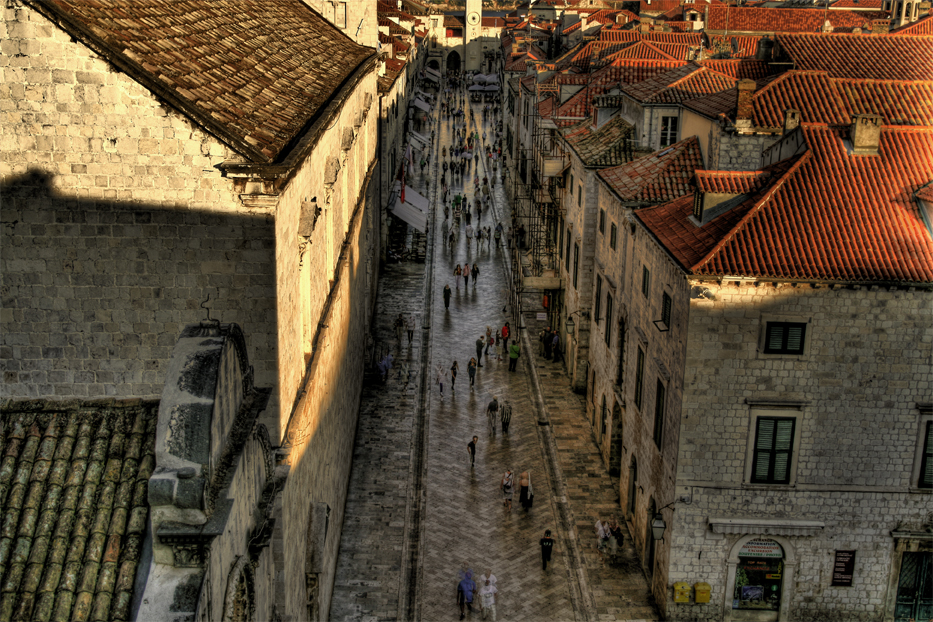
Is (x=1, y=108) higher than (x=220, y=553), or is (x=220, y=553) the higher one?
(x=1, y=108)

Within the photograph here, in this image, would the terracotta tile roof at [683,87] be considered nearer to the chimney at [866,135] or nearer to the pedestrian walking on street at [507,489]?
the chimney at [866,135]

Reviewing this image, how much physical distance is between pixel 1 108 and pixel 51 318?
316 cm

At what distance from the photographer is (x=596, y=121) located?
137 ft

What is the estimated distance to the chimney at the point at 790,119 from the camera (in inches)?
1083

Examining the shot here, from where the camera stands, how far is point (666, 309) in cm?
2523

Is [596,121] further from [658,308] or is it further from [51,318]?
[51,318]

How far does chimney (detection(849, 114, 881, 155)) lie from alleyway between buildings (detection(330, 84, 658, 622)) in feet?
39.3

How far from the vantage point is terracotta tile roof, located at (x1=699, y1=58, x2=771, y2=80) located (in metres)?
38.0

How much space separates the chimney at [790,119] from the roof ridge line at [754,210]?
8.23ft

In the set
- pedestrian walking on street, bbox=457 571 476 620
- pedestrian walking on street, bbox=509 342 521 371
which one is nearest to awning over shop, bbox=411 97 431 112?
pedestrian walking on street, bbox=509 342 521 371

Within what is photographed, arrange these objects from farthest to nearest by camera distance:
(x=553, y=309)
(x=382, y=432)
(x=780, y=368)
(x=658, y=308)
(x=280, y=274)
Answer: (x=553, y=309) → (x=382, y=432) → (x=658, y=308) → (x=780, y=368) → (x=280, y=274)

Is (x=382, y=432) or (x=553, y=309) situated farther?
(x=553, y=309)

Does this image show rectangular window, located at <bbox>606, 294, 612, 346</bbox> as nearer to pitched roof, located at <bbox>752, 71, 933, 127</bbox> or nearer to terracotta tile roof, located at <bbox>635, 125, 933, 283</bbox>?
terracotta tile roof, located at <bbox>635, 125, 933, 283</bbox>

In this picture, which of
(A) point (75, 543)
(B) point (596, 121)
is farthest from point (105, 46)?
(B) point (596, 121)
